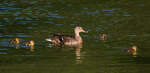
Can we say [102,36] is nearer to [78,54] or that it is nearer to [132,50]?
→ [132,50]

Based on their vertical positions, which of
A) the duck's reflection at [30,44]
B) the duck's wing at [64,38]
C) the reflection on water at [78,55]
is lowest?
the reflection on water at [78,55]

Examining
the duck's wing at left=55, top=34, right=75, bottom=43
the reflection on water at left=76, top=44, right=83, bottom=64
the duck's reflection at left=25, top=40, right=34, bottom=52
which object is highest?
the duck's wing at left=55, top=34, right=75, bottom=43

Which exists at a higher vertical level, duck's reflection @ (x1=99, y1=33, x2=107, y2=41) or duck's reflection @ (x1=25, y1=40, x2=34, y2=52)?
duck's reflection @ (x1=99, y1=33, x2=107, y2=41)

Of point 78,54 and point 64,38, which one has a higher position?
point 64,38

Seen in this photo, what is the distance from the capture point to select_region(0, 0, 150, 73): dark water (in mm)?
15297

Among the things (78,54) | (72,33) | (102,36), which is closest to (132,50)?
(78,54)

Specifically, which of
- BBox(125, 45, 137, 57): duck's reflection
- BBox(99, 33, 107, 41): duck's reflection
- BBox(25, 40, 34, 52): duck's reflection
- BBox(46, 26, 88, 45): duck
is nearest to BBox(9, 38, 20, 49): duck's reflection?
BBox(25, 40, 34, 52): duck's reflection

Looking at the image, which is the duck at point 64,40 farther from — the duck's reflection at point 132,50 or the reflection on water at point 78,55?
the duck's reflection at point 132,50

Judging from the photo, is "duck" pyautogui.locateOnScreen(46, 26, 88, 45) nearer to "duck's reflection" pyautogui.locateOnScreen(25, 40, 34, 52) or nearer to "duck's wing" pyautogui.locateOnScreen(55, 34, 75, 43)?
"duck's wing" pyautogui.locateOnScreen(55, 34, 75, 43)

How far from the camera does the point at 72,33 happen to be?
903 inches

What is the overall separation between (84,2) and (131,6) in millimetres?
3114

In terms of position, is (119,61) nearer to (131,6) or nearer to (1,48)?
(1,48)

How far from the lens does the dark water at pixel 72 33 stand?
50.2ft

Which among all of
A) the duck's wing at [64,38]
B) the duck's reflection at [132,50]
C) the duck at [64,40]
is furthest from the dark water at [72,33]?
the duck's wing at [64,38]
